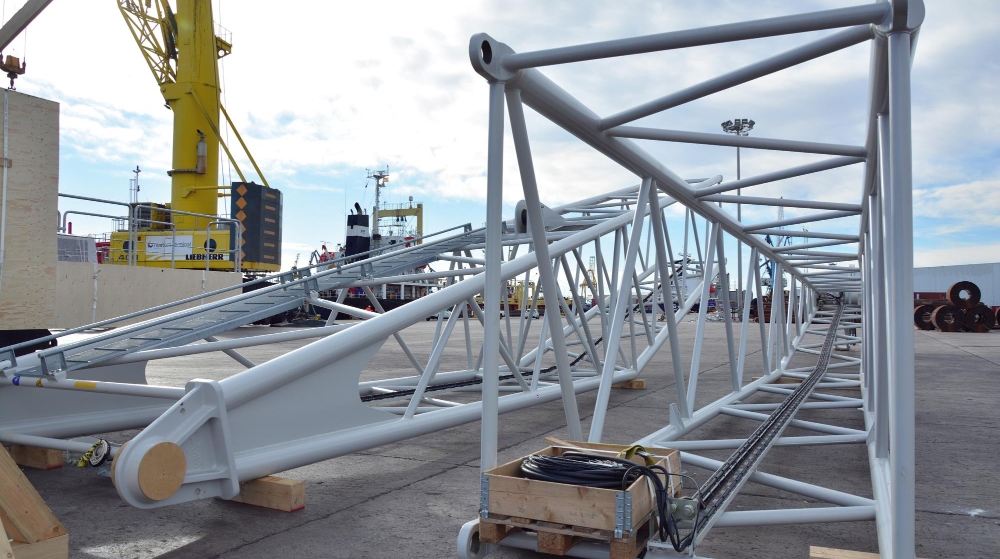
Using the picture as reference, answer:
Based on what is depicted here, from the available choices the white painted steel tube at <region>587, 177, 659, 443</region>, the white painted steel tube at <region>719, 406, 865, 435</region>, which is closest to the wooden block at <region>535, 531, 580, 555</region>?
the white painted steel tube at <region>587, 177, 659, 443</region>

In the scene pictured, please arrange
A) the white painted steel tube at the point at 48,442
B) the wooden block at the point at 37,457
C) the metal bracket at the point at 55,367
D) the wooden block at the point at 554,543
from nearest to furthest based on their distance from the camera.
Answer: the wooden block at the point at 554,543 < the white painted steel tube at the point at 48,442 < the metal bracket at the point at 55,367 < the wooden block at the point at 37,457

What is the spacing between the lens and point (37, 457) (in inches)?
232

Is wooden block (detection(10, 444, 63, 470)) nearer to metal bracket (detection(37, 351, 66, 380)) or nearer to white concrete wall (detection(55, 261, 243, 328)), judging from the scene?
metal bracket (detection(37, 351, 66, 380))

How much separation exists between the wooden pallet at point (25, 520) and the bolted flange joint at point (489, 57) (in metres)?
2.95

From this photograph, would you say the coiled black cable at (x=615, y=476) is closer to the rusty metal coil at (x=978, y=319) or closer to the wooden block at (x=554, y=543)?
the wooden block at (x=554, y=543)

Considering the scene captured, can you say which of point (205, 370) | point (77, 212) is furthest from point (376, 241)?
point (77, 212)

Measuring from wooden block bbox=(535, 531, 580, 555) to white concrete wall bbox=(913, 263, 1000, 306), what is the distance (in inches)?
2019

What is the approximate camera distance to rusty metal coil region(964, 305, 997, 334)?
29.1 m

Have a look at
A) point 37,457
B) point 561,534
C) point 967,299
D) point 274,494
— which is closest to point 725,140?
point 561,534

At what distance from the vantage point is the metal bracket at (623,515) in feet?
9.78

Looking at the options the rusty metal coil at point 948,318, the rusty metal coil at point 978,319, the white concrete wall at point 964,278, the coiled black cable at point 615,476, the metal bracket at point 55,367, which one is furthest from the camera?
the white concrete wall at point 964,278

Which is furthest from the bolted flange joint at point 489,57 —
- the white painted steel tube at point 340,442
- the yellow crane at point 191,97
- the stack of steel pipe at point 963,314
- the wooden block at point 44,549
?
the stack of steel pipe at point 963,314

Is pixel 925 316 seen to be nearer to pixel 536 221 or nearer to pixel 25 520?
pixel 536 221

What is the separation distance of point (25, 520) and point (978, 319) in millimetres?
34144
